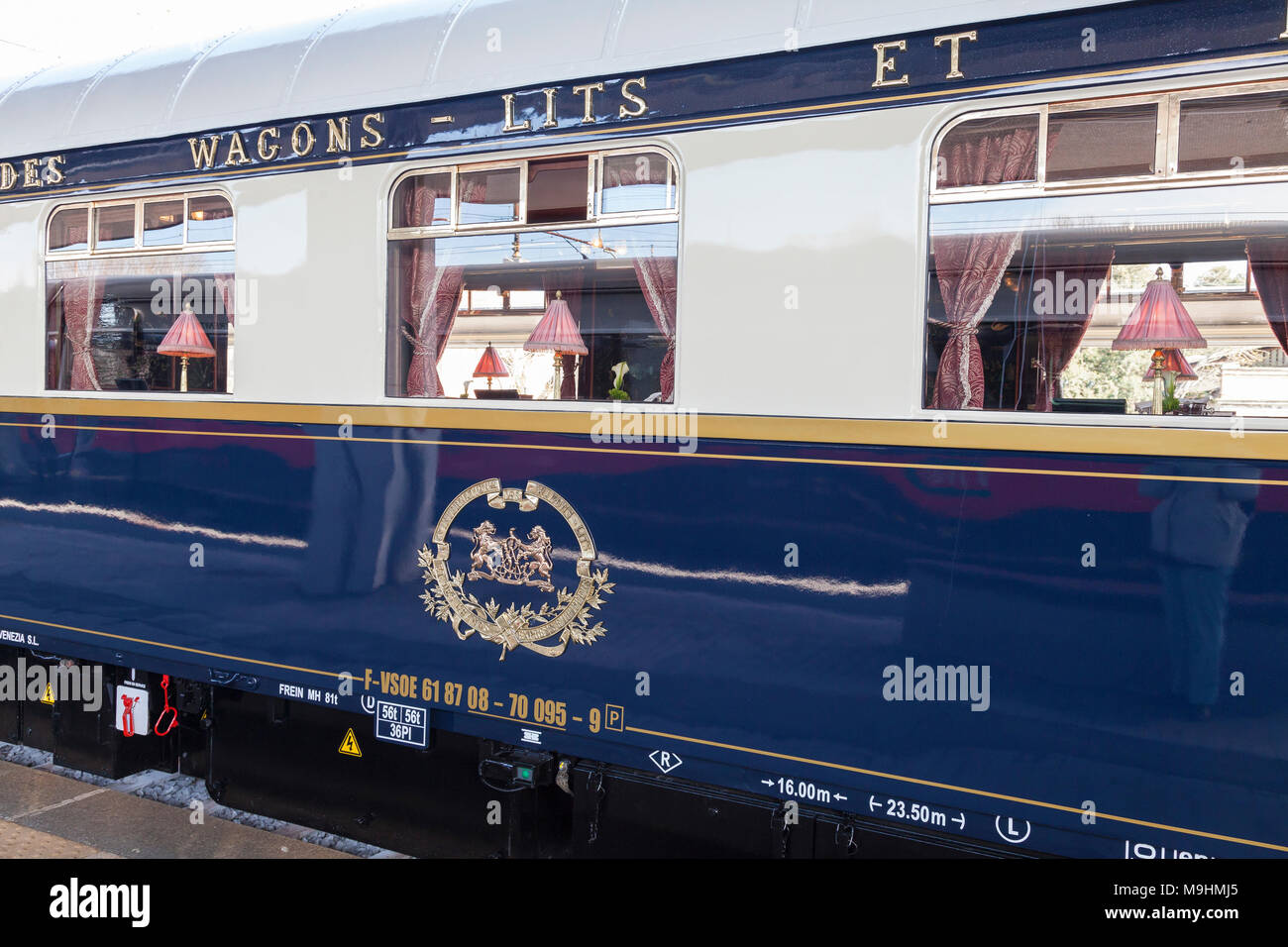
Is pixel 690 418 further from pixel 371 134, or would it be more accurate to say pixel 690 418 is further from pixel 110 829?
pixel 110 829

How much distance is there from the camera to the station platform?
4.55 metres

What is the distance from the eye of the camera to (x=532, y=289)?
11.4 ft

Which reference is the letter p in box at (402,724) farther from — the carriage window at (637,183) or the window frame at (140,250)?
the carriage window at (637,183)

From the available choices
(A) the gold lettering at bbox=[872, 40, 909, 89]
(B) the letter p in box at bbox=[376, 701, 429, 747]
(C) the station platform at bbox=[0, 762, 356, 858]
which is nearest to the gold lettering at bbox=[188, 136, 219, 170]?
(B) the letter p in box at bbox=[376, 701, 429, 747]

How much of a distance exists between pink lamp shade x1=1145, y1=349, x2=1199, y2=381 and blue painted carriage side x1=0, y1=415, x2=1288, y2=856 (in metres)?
0.24

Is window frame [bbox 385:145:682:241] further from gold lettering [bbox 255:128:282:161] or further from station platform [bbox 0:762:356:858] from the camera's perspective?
station platform [bbox 0:762:356:858]

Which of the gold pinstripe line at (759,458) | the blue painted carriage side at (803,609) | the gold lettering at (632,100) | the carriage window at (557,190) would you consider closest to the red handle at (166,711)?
the blue painted carriage side at (803,609)

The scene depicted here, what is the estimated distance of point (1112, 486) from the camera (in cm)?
263

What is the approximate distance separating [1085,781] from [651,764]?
4.19 feet

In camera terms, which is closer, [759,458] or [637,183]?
[759,458]

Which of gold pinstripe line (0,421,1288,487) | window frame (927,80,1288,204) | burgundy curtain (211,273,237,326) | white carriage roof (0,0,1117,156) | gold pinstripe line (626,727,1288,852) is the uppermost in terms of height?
white carriage roof (0,0,1117,156)

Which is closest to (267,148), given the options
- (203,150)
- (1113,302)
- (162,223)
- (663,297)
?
(203,150)

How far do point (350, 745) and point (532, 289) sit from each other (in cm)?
206

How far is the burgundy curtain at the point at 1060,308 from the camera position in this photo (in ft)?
8.98
